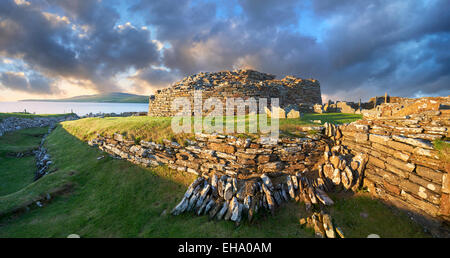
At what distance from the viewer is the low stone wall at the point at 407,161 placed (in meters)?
4.45

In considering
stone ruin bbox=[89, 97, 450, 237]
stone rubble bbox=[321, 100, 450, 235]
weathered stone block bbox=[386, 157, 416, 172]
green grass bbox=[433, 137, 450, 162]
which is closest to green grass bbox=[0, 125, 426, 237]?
stone ruin bbox=[89, 97, 450, 237]

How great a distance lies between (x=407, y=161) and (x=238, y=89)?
12137mm

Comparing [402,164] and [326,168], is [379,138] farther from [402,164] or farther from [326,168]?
[326,168]

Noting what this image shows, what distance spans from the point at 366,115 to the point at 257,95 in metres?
9.42

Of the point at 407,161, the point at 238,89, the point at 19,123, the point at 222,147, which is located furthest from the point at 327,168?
the point at 19,123

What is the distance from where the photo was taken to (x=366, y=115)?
7152 mm

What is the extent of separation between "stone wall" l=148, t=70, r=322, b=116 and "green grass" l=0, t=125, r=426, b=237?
9219 millimetres

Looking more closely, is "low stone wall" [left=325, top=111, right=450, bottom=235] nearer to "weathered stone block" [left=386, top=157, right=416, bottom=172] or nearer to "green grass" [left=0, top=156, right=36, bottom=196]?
"weathered stone block" [left=386, top=157, right=416, bottom=172]

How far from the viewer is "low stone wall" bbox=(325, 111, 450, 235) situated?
4453 millimetres

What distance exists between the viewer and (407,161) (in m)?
5.15

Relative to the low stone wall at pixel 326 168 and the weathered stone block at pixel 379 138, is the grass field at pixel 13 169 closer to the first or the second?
the low stone wall at pixel 326 168

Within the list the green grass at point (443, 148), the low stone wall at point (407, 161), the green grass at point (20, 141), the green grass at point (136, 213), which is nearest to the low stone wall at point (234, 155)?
the green grass at point (136, 213)

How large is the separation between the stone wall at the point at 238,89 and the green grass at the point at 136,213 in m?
9.22

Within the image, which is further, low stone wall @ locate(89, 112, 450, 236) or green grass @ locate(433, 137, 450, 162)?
low stone wall @ locate(89, 112, 450, 236)
